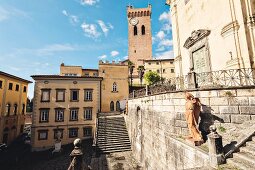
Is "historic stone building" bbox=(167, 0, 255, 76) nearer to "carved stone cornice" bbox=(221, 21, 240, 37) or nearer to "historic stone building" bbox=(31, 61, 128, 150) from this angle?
"carved stone cornice" bbox=(221, 21, 240, 37)

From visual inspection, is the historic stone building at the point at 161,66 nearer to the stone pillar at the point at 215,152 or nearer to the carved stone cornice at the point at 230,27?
the carved stone cornice at the point at 230,27

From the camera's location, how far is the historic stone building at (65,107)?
2324 centimetres

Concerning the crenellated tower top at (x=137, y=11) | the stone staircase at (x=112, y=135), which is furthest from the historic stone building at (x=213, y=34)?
the crenellated tower top at (x=137, y=11)

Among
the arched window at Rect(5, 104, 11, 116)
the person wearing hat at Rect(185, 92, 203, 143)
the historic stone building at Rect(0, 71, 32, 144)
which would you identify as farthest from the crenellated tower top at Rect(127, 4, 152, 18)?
the person wearing hat at Rect(185, 92, 203, 143)

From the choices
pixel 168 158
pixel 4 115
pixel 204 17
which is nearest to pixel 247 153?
pixel 168 158

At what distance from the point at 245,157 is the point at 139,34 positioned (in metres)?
54.5

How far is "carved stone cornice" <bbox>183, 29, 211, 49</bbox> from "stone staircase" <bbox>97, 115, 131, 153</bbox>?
13.3 metres

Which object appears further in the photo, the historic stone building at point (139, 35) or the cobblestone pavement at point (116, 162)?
the historic stone building at point (139, 35)

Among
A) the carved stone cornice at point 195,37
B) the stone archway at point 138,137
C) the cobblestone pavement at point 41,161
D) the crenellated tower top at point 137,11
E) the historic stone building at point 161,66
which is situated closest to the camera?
the carved stone cornice at point 195,37

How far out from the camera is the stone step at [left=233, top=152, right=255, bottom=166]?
162 inches

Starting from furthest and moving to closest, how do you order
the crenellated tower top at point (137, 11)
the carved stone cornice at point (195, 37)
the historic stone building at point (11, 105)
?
the crenellated tower top at point (137, 11)
the historic stone building at point (11, 105)
the carved stone cornice at point (195, 37)

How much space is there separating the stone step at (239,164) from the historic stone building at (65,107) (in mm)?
22907

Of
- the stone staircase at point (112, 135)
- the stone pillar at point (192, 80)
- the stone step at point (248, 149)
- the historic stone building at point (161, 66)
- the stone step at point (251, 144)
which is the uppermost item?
the historic stone building at point (161, 66)

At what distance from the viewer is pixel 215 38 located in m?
9.69
